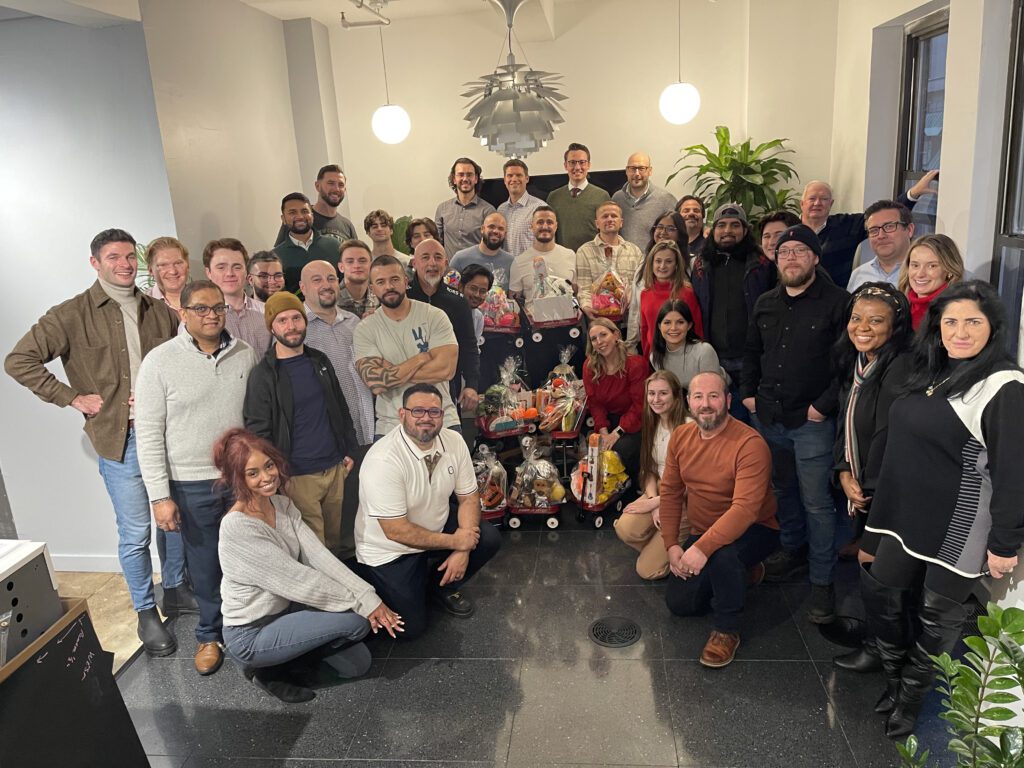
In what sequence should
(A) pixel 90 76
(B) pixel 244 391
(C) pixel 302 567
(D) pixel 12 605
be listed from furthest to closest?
(A) pixel 90 76, (B) pixel 244 391, (C) pixel 302 567, (D) pixel 12 605

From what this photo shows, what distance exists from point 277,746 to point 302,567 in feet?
2.33

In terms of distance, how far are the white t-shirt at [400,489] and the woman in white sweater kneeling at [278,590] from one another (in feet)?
0.72

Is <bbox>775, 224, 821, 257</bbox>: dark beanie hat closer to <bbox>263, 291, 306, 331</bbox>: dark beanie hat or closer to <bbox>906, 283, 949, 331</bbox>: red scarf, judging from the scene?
<bbox>906, 283, 949, 331</bbox>: red scarf

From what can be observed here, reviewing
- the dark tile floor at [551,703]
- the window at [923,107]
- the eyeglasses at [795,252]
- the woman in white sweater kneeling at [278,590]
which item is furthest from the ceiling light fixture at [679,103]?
the woman in white sweater kneeling at [278,590]

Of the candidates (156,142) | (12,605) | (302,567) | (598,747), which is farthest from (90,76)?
(598,747)

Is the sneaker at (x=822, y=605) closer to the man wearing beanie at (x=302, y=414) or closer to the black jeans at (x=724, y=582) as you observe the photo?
the black jeans at (x=724, y=582)

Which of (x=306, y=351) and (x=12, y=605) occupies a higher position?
(x=306, y=351)

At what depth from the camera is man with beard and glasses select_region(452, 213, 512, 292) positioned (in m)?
5.16

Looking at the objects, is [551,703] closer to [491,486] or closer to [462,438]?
[462,438]

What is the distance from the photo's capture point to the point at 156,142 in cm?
432

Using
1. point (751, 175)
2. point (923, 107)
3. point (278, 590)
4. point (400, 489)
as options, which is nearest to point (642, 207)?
point (751, 175)

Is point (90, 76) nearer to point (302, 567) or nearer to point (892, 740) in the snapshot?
point (302, 567)

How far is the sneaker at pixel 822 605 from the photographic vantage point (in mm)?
3674

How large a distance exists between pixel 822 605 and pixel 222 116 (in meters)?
4.83
